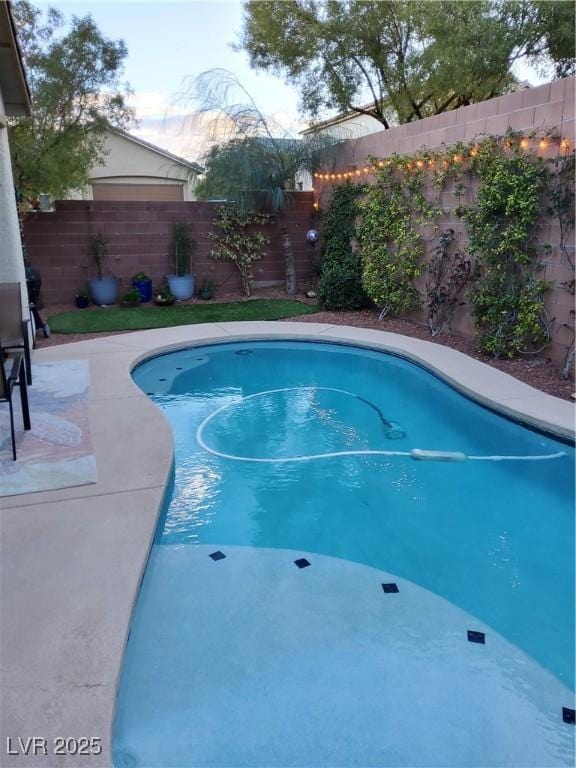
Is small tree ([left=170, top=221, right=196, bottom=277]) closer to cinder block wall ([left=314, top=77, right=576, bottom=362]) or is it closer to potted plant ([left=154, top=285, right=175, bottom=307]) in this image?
potted plant ([left=154, top=285, right=175, bottom=307])

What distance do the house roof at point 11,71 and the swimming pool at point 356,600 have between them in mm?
3996

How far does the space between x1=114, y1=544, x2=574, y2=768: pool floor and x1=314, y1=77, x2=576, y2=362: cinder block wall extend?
380 centimetres

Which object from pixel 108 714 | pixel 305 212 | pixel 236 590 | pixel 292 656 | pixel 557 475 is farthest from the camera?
pixel 305 212

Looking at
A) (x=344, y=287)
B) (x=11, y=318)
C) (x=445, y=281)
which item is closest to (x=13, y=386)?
(x=11, y=318)

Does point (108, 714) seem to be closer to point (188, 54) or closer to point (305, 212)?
point (188, 54)

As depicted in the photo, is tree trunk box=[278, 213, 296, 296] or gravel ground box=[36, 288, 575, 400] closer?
gravel ground box=[36, 288, 575, 400]

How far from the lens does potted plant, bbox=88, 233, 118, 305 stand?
387 inches

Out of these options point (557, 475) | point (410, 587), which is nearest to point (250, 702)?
point (410, 587)

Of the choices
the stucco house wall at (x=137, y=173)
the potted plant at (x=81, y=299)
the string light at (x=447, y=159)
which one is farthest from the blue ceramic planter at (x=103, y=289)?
the stucco house wall at (x=137, y=173)

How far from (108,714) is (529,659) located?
6.00 ft

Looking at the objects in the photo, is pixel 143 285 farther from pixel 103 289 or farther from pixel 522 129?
pixel 522 129

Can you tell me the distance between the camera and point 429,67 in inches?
429

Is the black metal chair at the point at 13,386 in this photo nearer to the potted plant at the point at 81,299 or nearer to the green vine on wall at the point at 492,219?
the green vine on wall at the point at 492,219

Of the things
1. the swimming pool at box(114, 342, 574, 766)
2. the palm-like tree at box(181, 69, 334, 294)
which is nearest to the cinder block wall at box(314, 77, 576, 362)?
the swimming pool at box(114, 342, 574, 766)
